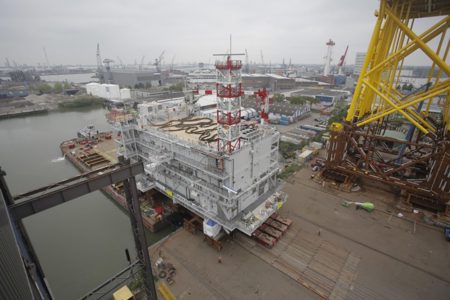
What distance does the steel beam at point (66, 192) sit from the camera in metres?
9.22

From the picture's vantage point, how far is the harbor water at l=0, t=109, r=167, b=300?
1944 cm

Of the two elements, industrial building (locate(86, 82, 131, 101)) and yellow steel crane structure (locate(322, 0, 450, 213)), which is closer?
yellow steel crane structure (locate(322, 0, 450, 213))

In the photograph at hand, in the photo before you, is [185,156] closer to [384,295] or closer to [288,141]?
[384,295]

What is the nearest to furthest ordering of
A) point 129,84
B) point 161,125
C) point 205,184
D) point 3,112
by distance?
point 205,184 → point 161,125 → point 3,112 → point 129,84

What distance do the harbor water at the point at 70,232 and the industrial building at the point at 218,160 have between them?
6033 mm

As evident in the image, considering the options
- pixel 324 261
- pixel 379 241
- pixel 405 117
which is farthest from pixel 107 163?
pixel 405 117

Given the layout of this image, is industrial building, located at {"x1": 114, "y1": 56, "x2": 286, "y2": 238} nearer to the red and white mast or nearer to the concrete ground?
the red and white mast

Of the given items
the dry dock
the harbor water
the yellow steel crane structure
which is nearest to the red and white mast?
the dry dock

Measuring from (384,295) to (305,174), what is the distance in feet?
57.5

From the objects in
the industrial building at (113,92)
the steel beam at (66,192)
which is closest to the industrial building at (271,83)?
the industrial building at (113,92)

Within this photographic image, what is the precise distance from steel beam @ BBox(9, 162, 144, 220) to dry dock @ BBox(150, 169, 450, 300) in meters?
10.5

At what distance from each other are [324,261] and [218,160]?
40.4 feet

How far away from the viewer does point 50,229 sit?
24688mm

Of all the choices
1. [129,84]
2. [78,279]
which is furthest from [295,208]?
[129,84]
